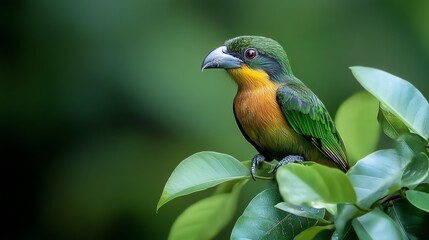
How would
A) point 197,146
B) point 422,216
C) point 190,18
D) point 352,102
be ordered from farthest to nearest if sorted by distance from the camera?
point 190,18 < point 197,146 < point 352,102 < point 422,216

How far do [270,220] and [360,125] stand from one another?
0.43 meters

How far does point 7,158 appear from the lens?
4.32m

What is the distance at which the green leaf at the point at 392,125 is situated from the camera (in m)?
1.57

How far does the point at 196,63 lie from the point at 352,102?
88.0 inches

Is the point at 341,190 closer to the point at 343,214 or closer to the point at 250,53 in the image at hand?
the point at 343,214

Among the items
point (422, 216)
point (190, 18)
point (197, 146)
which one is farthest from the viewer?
point (190, 18)

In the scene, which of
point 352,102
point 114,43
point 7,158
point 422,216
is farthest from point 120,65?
point 422,216

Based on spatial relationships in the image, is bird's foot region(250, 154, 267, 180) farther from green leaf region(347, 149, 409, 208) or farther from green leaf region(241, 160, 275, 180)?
green leaf region(347, 149, 409, 208)

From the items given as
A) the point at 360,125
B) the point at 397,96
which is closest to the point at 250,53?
the point at 360,125

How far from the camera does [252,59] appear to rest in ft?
6.87

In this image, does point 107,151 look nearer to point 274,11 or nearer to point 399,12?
point 274,11

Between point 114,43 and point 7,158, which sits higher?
point 114,43

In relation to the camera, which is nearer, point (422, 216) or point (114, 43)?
point (422, 216)

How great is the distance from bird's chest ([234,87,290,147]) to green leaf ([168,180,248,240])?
28 cm
